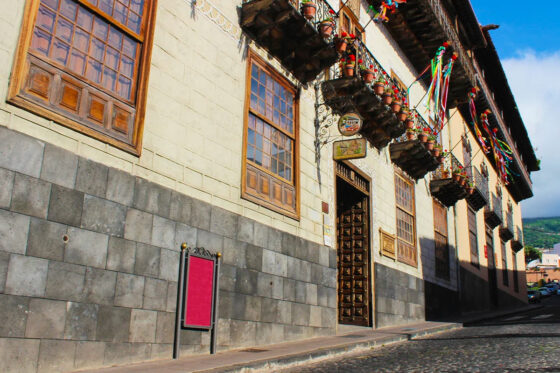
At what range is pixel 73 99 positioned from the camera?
6.88 meters

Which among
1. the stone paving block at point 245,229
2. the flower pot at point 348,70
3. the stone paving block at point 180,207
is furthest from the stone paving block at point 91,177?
the flower pot at point 348,70

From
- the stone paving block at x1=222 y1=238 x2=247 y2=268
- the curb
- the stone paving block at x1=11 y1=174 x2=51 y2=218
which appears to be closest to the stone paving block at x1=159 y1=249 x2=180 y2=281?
the stone paving block at x1=222 y1=238 x2=247 y2=268

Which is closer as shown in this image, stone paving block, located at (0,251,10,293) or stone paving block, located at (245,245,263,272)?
stone paving block, located at (0,251,10,293)

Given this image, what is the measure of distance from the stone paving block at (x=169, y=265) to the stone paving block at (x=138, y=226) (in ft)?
1.22

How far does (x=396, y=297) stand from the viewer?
15.9 m

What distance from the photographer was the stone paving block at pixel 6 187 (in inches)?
224

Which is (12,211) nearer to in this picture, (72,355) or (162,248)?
(72,355)

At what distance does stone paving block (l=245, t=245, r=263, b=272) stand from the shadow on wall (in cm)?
1026

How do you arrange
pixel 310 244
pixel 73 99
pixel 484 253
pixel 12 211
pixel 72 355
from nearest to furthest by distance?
1. pixel 12 211
2. pixel 72 355
3. pixel 73 99
4. pixel 310 244
5. pixel 484 253

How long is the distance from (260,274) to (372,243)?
596cm

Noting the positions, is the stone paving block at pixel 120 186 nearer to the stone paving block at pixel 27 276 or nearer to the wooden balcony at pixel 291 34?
the stone paving block at pixel 27 276

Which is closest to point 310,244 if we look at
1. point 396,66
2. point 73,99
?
point 73,99

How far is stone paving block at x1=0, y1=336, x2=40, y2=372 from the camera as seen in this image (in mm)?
5422

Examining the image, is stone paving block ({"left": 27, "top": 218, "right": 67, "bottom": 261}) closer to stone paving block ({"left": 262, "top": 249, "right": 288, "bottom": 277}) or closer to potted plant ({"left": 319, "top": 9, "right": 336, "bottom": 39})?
stone paving block ({"left": 262, "top": 249, "right": 288, "bottom": 277})
